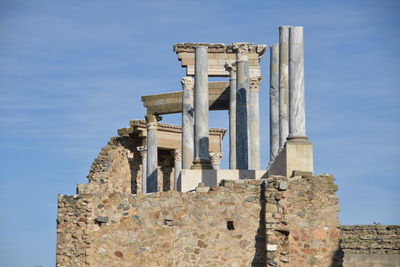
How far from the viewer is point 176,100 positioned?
39750 millimetres

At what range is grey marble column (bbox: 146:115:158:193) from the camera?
3828 centimetres

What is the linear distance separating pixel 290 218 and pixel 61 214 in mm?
5291

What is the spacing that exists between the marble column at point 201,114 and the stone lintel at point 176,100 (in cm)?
685

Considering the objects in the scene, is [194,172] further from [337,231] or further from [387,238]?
[337,231]

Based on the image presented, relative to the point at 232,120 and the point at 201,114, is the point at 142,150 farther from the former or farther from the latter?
the point at 201,114

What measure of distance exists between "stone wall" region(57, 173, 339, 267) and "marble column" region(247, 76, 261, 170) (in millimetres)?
10412

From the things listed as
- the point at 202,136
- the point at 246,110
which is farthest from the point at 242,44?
the point at 202,136

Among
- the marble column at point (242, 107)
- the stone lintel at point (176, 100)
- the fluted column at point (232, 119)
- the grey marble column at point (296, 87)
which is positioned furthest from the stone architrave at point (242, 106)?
the grey marble column at point (296, 87)

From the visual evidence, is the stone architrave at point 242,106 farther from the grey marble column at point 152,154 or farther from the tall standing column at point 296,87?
the tall standing column at point 296,87

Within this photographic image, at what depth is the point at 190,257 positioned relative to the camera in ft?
77.6

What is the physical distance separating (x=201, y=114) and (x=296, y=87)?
618 cm

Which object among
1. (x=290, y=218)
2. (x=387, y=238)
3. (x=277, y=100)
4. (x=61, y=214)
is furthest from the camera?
(x=277, y=100)

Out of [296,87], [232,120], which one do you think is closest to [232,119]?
[232,120]

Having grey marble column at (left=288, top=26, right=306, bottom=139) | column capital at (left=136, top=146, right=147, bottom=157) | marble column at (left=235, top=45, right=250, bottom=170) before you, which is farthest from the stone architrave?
column capital at (left=136, top=146, right=147, bottom=157)
